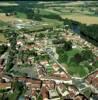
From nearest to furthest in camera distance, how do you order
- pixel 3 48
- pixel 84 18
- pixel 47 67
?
1. pixel 47 67
2. pixel 3 48
3. pixel 84 18

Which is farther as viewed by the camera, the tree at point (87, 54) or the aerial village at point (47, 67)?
the tree at point (87, 54)

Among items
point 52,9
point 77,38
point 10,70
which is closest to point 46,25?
point 77,38

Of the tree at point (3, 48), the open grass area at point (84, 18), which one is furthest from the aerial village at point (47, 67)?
the open grass area at point (84, 18)

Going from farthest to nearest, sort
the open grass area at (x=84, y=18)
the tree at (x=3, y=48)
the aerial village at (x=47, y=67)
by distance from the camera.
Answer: the open grass area at (x=84, y=18), the tree at (x=3, y=48), the aerial village at (x=47, y=67)

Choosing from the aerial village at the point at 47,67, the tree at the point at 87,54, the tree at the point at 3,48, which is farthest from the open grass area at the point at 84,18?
the tree at the point at 3,48

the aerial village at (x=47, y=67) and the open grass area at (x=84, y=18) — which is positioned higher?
the aerial village at (x=47, y=67)

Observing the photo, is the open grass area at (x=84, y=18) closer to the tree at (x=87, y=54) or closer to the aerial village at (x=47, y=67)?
the aerial village at (x=47, y=67)

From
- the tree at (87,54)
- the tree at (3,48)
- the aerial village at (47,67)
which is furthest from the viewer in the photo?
the tree at (3,48)

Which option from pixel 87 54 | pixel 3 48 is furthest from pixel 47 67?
pixel 3 48

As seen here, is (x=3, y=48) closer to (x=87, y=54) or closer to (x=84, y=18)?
(x=87, y=54)

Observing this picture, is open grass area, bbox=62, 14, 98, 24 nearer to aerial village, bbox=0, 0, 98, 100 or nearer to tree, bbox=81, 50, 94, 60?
aerial village, bbox=0, 0, 98, 100

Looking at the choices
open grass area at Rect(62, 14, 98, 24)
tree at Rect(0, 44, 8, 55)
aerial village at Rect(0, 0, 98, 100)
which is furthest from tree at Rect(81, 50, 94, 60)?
open grass area at Rect(62, 14, 98, 24)
